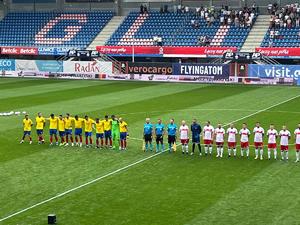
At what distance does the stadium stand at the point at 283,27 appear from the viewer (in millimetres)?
Result: 59344

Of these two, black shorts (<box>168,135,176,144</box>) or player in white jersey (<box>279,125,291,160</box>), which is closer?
player in white jersey (<box>279,125,291,160</box>)

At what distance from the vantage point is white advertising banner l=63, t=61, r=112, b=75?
58719 mm

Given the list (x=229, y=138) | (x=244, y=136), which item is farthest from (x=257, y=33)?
(x=244, y=136)

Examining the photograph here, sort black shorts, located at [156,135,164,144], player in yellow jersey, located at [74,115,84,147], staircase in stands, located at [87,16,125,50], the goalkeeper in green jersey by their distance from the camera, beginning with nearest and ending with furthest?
black shorts, located at [156,135,164,144]
the goalkeeper in green jersey
player in yellow jersey, located at [74,115,84,147]
staircase in stands, located at [87,16,125,50]

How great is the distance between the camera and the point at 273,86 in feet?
169

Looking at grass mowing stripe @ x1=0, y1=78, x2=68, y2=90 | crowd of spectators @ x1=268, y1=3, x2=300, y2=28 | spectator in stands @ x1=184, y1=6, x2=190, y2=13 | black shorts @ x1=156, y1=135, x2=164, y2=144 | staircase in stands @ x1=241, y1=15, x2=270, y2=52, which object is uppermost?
spectator in stands @ x1=184, y1=6, x2=190, y2=13

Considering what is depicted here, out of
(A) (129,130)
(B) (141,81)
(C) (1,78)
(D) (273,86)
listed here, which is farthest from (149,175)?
(C) (1,78)

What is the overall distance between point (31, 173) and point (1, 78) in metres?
40.4

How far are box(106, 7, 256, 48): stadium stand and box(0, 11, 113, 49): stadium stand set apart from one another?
3397 millimetres

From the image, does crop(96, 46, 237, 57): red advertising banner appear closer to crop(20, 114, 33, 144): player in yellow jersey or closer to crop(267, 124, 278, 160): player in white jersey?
crop(20, 114, 33, 144): player in yellow jersey

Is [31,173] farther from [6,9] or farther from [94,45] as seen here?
[6,9]

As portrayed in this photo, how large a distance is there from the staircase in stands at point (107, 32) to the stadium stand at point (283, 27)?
55.2 feet

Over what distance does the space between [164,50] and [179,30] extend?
19.9 feet

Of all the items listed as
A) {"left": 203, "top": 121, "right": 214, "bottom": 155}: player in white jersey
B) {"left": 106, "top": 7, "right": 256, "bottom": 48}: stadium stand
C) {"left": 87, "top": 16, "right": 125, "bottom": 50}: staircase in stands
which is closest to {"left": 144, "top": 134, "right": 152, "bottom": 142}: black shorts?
{"left": 203, "top": 121, "right": 214, "bottom": 155}: player in white jersey
